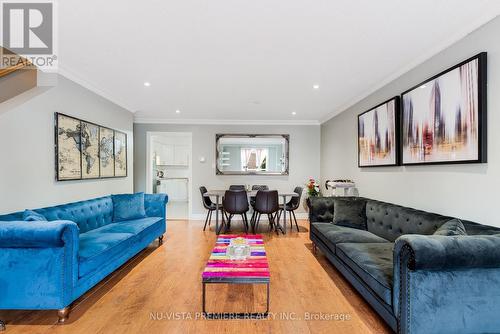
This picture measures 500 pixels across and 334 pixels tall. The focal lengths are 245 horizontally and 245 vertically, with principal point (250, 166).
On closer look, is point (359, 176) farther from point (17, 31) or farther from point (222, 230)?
point (17, 31)

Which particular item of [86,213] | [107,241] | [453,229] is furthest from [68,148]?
[453,229]

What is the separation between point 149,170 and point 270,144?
3110 mm

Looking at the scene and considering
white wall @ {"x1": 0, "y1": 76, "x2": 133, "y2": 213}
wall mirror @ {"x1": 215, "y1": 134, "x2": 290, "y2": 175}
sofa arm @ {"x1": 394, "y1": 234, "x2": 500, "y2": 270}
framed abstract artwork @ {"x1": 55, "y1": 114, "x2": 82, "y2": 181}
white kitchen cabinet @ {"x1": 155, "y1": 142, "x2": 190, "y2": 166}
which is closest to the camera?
sofa arm @ {"x1": 394, "y1": 234, "x2": 500, "y2": 270}

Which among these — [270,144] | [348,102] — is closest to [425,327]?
[348,102]

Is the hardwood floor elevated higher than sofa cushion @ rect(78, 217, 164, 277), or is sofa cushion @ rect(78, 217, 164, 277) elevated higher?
sofa cushion @ rect(78, 217, 164, 277)

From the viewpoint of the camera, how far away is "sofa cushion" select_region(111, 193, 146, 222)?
3836 mm

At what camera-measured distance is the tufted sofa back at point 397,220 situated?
2.30 meters

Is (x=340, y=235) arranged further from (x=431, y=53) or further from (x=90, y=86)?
(x=90, y=86)

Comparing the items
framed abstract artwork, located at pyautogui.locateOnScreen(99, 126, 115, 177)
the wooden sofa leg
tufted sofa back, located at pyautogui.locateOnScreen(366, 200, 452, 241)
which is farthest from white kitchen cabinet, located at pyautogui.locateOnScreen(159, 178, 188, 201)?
the wooden sofa leg

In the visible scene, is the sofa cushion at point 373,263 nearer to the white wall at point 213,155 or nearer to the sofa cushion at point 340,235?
the sofa cushion at point 340,235

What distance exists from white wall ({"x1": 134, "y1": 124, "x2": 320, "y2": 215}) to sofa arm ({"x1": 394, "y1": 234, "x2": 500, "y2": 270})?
471cm

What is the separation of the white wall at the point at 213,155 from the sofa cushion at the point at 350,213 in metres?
2.65

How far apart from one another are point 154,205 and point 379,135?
12.3 feet

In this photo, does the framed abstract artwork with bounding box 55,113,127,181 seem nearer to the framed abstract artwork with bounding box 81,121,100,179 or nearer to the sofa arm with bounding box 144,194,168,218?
the framed abstract artwork with bounding box 81,121,100,179
